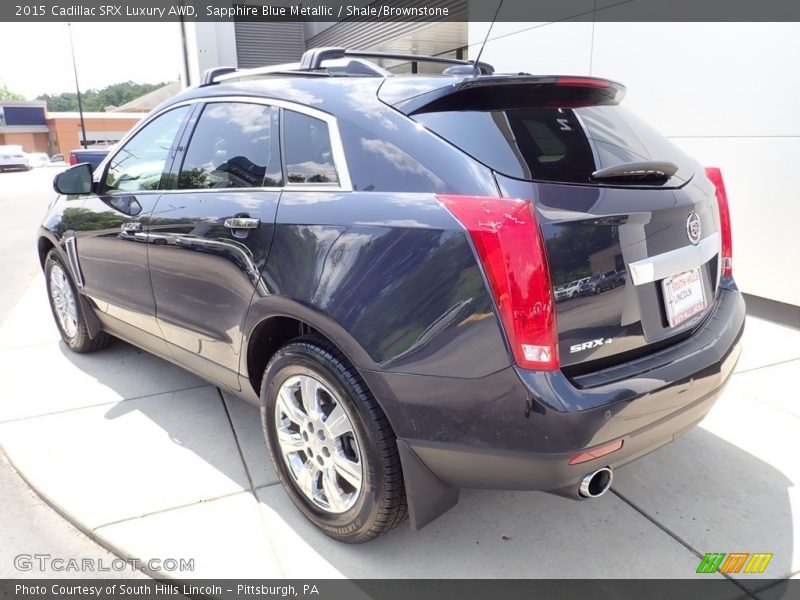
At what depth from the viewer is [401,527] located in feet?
8.53

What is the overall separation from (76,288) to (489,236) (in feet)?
11.3

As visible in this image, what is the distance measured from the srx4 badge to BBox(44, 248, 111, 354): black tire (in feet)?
11.8

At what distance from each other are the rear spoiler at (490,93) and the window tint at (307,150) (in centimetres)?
29

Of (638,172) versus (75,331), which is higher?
(638,172)

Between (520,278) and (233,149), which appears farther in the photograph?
(233,149)

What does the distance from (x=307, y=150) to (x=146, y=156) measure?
61.4 inches

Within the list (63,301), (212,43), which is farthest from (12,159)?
(63,301)

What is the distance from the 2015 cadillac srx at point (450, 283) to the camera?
1.86m

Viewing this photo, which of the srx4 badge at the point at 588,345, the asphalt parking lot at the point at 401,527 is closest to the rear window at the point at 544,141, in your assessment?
the srx4 badge at the point at 588,345

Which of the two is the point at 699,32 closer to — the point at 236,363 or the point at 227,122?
the point at 227,122

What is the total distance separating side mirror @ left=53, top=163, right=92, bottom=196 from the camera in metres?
3.86

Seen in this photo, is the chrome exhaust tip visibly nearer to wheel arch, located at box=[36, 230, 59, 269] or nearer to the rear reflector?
the rear reflector

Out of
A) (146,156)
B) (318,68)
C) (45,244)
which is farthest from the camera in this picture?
(45,244)

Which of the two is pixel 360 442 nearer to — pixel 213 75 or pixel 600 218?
pixel 600 218
